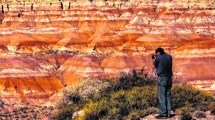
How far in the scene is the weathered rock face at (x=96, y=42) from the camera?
114 metres

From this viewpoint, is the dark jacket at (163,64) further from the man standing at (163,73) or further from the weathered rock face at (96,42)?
the weathered rock face at (96,42)

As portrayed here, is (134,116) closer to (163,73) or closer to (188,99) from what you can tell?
(163,73)

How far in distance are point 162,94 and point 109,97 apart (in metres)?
12.0

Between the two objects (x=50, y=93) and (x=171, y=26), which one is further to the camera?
(x=171, y=26)

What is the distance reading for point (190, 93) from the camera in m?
34.2

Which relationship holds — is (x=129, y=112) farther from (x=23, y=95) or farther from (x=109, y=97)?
(x=23, y=95)

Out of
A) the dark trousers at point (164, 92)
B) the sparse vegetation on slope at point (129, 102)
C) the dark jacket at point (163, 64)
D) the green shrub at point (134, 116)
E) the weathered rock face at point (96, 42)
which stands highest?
the dark jacket at point (163, 64)

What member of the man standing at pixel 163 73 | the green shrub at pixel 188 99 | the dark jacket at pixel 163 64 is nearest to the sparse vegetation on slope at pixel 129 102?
the green shrub at pixel 188 99

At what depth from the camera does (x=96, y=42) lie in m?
163

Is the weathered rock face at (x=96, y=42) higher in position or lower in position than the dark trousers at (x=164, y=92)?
lower

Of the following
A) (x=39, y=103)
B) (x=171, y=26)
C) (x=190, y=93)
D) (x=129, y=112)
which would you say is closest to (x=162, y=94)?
(x=129, y=112)

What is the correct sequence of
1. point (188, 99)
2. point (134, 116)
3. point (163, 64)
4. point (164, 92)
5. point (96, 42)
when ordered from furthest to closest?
point (96, 42)
point (188, 99)
point (134, 116)
point (164, 92)
point (163, 64)

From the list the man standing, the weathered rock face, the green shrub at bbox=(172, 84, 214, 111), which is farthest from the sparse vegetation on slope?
the weathered rock face

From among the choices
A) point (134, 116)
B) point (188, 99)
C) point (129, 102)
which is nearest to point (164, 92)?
point (134, 116)
